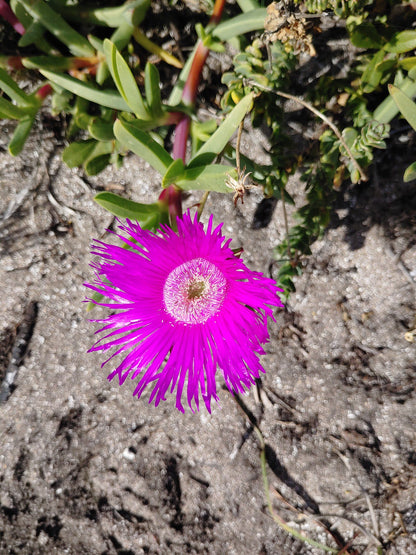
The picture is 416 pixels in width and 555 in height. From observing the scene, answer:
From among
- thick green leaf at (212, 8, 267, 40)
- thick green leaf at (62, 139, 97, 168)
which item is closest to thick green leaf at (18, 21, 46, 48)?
thick green leaf at (62, 139, 97, 168)

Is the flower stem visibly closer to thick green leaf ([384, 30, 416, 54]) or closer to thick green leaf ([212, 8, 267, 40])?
thick green leaf ([212, 8, 267, 40])

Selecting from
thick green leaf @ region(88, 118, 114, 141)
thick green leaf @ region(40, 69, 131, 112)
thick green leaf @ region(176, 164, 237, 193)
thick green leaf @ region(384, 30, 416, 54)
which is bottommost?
thick green leaf @ region(176, 164, 237, 193)

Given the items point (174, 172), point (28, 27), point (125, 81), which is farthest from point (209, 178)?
point (28, 27)

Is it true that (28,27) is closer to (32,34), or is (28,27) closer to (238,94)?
(32,34)

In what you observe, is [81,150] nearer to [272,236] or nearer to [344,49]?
[272,236]

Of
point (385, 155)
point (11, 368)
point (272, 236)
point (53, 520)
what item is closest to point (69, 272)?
point (11, 368)
